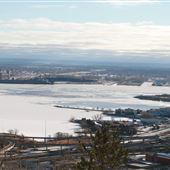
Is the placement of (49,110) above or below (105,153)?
below

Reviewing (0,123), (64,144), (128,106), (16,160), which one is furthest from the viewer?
(128,106)

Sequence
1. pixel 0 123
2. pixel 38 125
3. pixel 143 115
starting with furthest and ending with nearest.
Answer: pixel 143 115, pixel 0 123, pixel 38 125

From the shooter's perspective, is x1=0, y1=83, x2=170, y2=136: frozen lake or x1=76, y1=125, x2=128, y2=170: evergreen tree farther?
x1=0, y1=83, x2=170, y2=136: frozen lake

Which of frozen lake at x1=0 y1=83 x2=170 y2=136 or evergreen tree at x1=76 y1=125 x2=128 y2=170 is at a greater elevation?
evergreen tree at x1=76 y1=125 x2=128 y2=170

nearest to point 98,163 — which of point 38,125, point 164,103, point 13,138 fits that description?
point 13,138

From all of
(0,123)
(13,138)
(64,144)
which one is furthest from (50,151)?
(0,123)

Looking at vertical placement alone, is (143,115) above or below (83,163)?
below

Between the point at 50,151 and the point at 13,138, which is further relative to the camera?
the point at 13,138

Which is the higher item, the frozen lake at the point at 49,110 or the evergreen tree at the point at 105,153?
the evergreen tree at the point at 105,153

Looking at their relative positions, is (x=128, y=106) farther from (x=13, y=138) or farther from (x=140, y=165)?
(x=140, y=165)

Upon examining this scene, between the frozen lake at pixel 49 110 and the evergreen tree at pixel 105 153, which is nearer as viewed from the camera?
the evergreen tree at pixel 105 153

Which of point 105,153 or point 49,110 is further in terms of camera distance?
point 49,110
